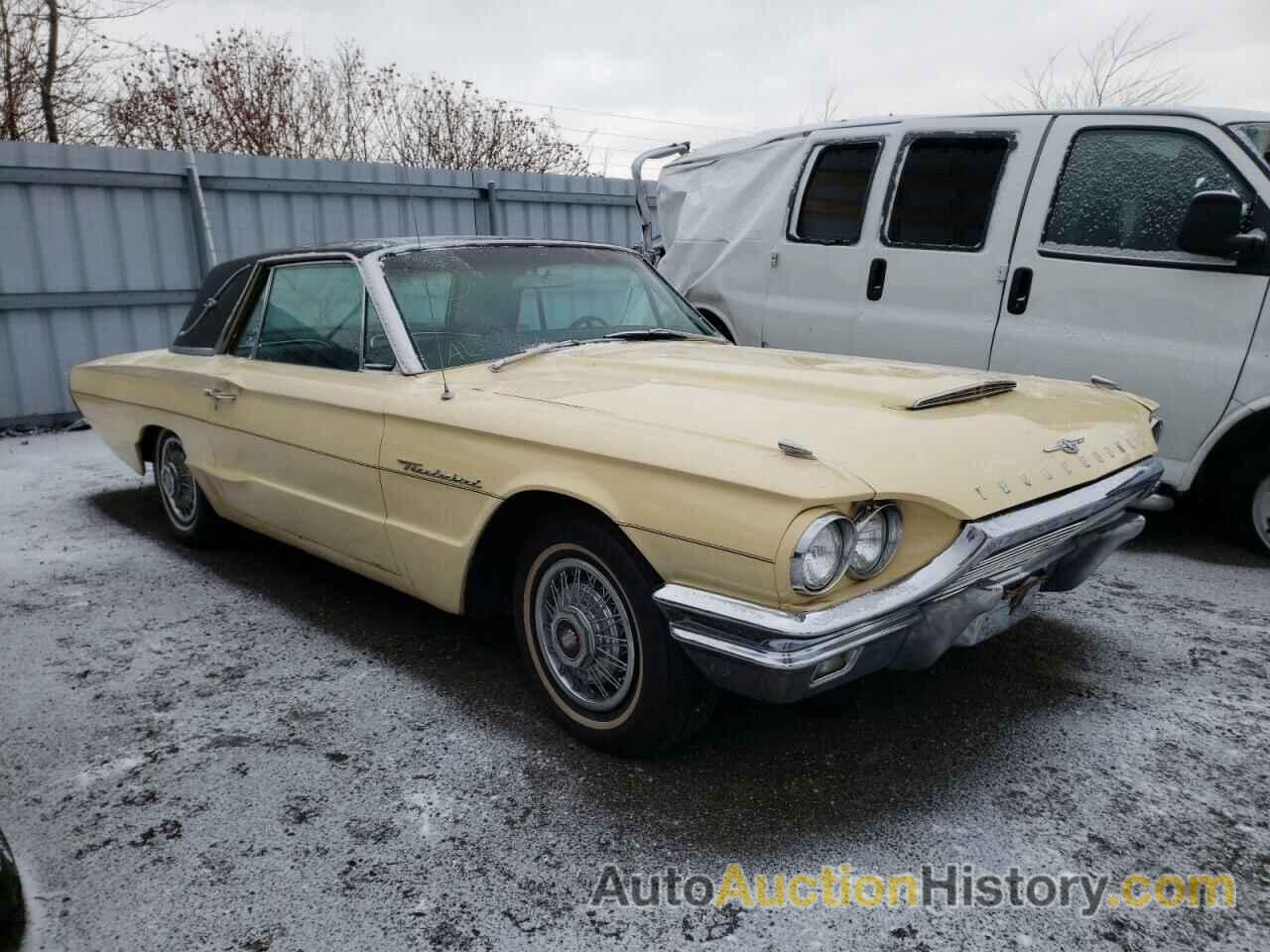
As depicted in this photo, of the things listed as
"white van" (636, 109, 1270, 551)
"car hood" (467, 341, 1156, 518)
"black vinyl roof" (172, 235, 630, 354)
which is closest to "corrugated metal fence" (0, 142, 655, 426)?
"black vinyl roof" (172, 235, 630, 354)

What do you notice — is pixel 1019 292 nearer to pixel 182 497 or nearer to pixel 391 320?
pixel 391 320

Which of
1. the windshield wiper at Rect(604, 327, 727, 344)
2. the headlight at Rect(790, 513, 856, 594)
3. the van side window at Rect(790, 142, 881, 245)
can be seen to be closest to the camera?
the headlight at Rect(790, 513, 856, 594)

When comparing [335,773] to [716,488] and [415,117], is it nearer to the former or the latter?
[716,488]

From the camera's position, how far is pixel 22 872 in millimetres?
2215

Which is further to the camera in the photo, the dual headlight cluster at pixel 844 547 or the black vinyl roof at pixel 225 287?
the black vinyl roof at pixel 225 287

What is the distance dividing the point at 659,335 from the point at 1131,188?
240 cm

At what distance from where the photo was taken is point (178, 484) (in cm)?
465

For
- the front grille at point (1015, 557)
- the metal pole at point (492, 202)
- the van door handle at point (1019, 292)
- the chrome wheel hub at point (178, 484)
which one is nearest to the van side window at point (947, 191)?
the van door handle at point (1019, 292)

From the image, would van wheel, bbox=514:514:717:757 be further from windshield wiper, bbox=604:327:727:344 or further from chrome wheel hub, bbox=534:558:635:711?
windshield wiper, bbox=604:327:727:344

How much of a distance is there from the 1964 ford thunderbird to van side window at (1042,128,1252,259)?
4.97 ft

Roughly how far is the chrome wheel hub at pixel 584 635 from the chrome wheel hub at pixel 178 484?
260 cm

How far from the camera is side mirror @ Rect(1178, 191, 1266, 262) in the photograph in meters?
3.84

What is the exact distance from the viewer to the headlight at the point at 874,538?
7.06 feet

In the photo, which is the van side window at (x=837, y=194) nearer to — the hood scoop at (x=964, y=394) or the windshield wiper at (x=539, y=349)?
the windshield wiper at (x=539, y=349)
